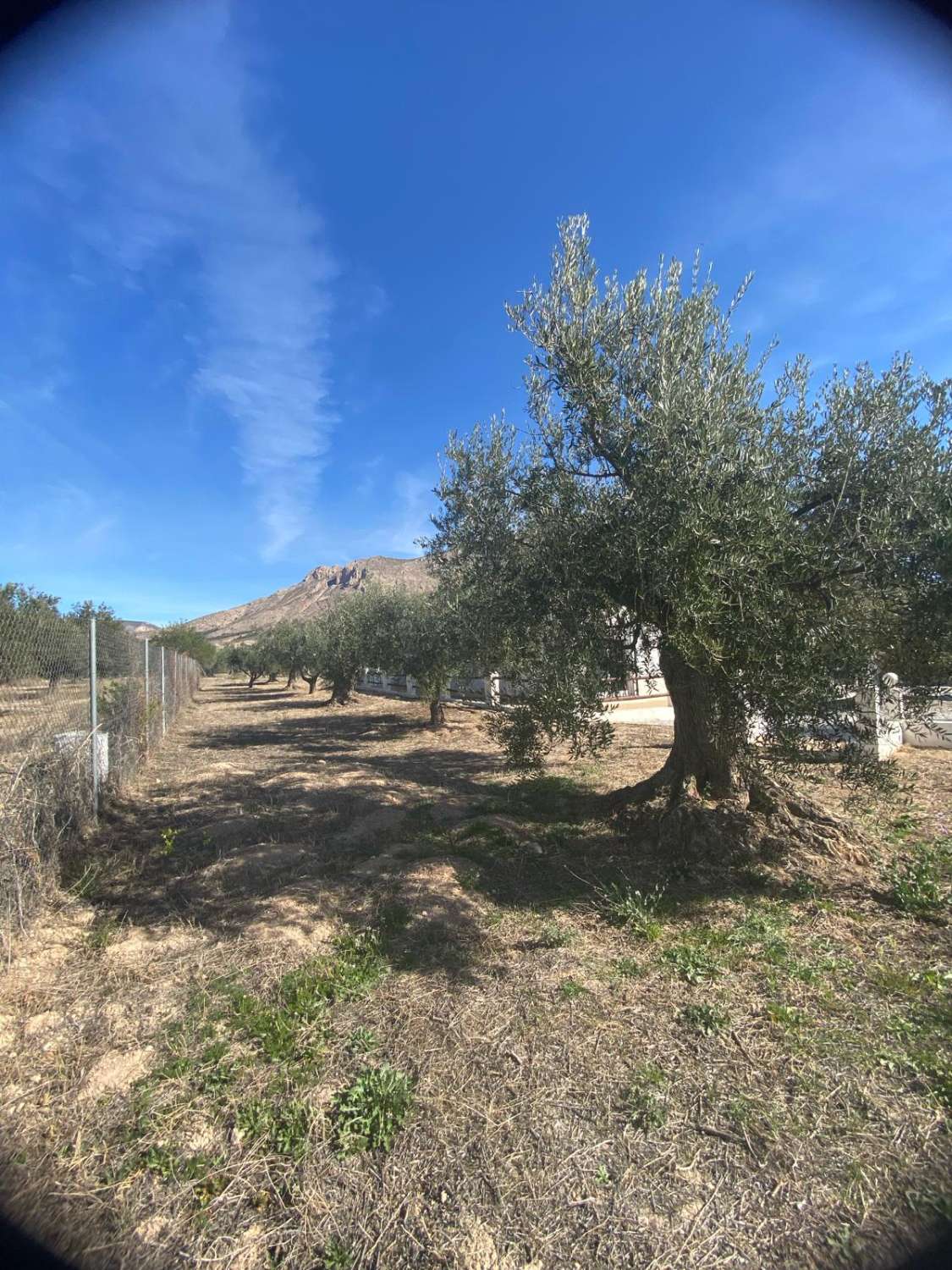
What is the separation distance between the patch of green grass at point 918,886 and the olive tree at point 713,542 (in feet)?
2.19

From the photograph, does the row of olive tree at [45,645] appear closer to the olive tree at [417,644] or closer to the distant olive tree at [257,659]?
the olive tree at [417,644]

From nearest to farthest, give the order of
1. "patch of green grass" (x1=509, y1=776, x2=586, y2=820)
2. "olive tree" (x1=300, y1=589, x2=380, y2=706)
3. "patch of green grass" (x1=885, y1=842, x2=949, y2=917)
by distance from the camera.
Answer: "patch of green grass" (x1=885, y1=842, x2=949, y2=917)
"patch of green grass" (x1=509, y1=776, x2=586, y2=820)
"olive tree" (x1=300, y1=589, x2=380, y2=706)

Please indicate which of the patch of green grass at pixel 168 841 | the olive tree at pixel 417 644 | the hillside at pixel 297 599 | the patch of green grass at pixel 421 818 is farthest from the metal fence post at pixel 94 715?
the hillside at pixel 297 599

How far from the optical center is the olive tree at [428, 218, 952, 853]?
4.05m

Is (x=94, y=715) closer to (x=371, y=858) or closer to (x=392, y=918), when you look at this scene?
(x=371, y=858)

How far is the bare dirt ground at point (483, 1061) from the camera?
2078 mm

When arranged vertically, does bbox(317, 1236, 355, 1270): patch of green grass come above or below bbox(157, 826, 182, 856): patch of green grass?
below

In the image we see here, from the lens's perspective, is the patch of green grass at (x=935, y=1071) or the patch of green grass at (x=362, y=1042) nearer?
the patch of green grass at (x=935, y=1071)

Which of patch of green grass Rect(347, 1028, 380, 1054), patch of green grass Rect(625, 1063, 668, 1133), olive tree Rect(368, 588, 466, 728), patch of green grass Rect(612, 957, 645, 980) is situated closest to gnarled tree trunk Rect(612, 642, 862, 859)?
patch of green grass Rect(612, 957, 645, 980)

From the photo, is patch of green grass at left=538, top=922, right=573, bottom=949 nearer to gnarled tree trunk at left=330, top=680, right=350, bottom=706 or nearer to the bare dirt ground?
the bare dirt ground

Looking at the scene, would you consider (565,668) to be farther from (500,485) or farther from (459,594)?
(459,594)

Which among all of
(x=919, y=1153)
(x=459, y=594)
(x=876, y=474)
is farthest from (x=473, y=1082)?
(x=459, y=594)

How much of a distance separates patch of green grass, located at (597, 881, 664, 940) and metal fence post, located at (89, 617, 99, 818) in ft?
17.0

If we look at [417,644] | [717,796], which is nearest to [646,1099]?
[717,796]
